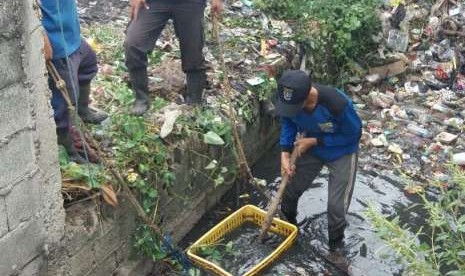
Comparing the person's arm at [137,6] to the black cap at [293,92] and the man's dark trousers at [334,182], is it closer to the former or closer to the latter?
the black cap at [293,92]

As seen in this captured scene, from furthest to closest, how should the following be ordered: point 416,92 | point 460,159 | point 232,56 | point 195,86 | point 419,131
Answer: point 416,92, point 419,131, point 232,56, point 460,159, point 195,86

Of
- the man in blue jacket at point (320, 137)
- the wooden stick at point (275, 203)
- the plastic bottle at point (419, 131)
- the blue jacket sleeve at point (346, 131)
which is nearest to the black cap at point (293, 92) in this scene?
the man in blue jacket at point (320, 137)

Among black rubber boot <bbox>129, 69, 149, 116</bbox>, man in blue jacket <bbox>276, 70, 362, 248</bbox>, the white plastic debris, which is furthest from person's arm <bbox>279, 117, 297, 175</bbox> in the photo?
black rubber boot <bbox>129, 69, 149, 116</bbox>

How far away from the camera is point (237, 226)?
4.79 metres

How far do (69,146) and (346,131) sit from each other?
1.92 m

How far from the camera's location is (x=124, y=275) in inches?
163

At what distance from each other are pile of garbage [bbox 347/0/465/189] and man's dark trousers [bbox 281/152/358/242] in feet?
4.95

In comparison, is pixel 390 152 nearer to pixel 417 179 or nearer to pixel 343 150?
pixel 417 179

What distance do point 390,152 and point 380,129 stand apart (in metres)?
0.45

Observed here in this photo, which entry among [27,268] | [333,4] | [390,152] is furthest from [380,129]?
[27,268]

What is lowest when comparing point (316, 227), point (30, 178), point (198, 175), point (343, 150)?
point (316, 227)

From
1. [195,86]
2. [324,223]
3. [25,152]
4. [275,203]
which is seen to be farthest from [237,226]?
[25,152]

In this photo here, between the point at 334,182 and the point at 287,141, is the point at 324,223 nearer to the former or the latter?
the point at 334,182

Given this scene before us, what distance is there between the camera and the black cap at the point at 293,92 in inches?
150
